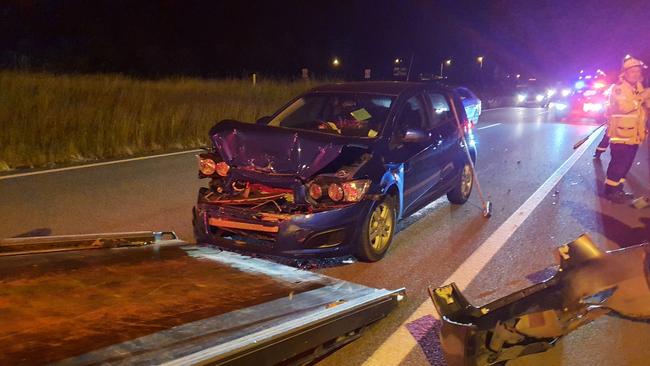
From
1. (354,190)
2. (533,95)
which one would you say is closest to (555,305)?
(354,190)

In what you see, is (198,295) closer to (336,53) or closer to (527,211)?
(527,211)

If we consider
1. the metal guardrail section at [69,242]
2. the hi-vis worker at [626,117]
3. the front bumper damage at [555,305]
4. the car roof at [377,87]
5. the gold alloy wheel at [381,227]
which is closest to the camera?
the front bumper damage at [555,305]

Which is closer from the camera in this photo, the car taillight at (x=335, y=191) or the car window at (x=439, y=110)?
the car taillight at (x=335, y=191)

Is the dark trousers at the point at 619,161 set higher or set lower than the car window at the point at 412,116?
lower

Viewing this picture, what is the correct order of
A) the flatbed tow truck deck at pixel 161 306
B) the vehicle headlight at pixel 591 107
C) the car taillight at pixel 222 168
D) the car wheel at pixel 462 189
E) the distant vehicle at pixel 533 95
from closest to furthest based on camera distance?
1. the flatbed tow truck deck at pixel 161 306
2. the car taillight at pixel 222 168
3. the car wheel at pixel 462 189
4. the vehicle headlight at pixel 591 107
5. the distant vehicle at pixel 533 95

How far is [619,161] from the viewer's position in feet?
27.5

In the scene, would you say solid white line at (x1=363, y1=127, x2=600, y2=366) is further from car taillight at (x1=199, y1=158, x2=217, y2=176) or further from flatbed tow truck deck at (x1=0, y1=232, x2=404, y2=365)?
car taillight at (x1=199, y1=158, x2=217, y2=176)

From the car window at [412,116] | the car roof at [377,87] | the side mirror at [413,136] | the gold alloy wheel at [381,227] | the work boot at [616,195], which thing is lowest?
the work boot at [616,195]

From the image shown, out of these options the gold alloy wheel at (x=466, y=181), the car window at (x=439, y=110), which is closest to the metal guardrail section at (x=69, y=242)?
the car window at (x=439, y=110)

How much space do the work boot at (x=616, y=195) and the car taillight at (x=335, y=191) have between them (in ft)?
16.3

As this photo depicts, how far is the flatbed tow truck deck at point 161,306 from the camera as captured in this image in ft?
9.07

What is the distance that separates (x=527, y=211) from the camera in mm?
7781

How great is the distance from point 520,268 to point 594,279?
1773 mm

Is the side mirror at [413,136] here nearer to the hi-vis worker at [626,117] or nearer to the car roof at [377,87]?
the car roof at [377,87]
